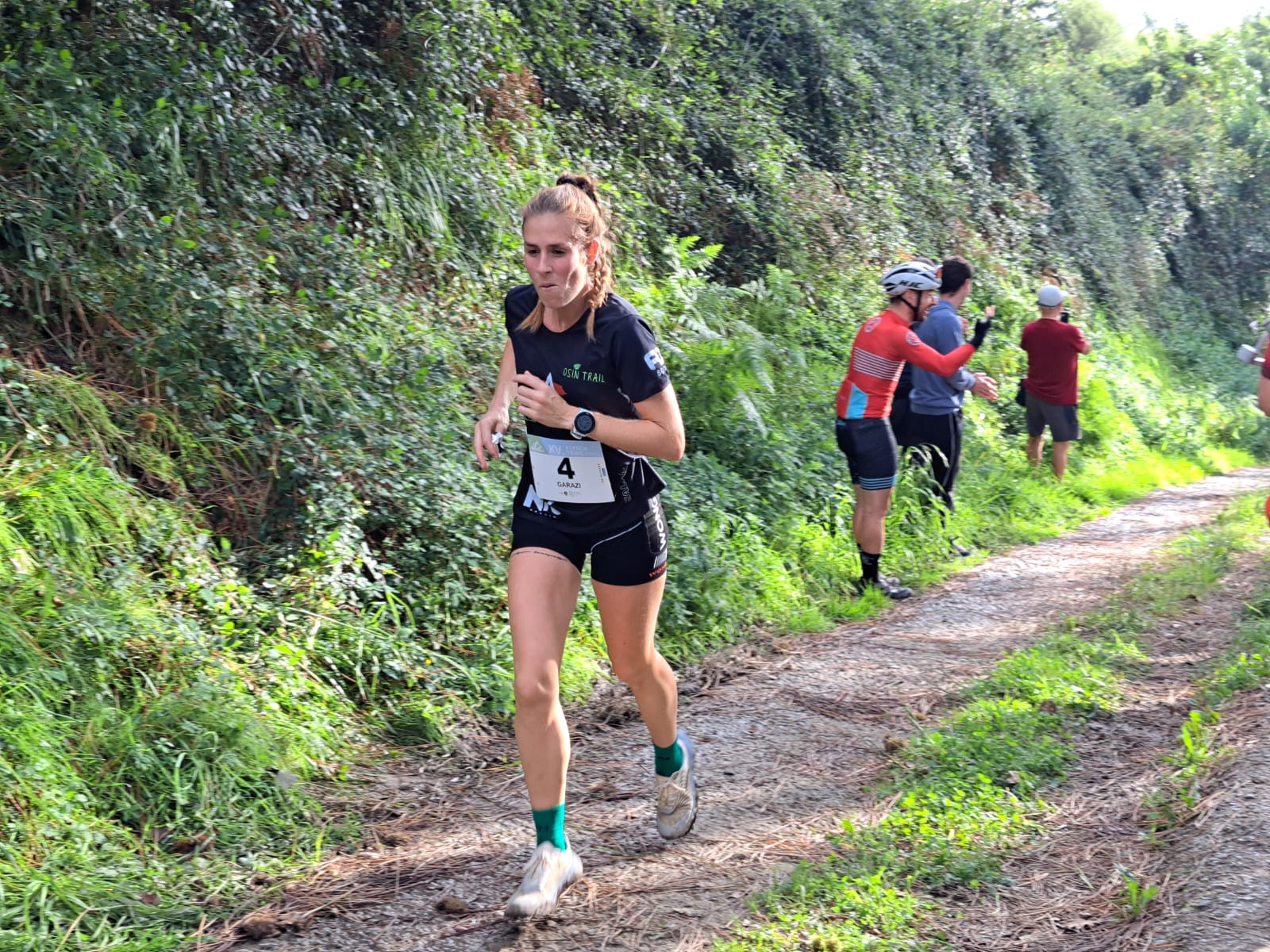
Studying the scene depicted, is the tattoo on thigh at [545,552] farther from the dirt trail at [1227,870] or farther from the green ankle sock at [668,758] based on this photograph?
the dirt trail at [1227,870]

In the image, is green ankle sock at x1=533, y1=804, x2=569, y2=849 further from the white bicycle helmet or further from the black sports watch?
the white bicycle helmet

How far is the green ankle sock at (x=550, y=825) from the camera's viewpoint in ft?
12.8

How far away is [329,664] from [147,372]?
6.50ft

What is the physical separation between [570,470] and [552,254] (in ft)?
2.31

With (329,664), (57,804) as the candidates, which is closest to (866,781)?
(329,664)

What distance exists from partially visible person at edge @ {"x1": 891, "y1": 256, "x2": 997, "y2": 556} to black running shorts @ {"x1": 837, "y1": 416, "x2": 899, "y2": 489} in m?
1.47

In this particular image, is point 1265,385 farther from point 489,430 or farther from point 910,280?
point 489,430

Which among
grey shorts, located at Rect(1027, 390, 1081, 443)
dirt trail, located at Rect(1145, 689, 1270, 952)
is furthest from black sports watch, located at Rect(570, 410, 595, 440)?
grey shorts, located at Rect(1027, 390, 1081, 443)

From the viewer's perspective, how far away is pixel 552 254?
146 inches

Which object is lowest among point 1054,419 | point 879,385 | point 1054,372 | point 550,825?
point 550,825

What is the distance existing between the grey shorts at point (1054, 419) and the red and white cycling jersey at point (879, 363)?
4.68m

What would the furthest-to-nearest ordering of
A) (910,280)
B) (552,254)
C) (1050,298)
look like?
1. (1050,298)
2. (910,280)
3. (552,254)

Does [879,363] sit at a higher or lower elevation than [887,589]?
higher

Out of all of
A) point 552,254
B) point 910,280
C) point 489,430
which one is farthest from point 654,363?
point 910,280
